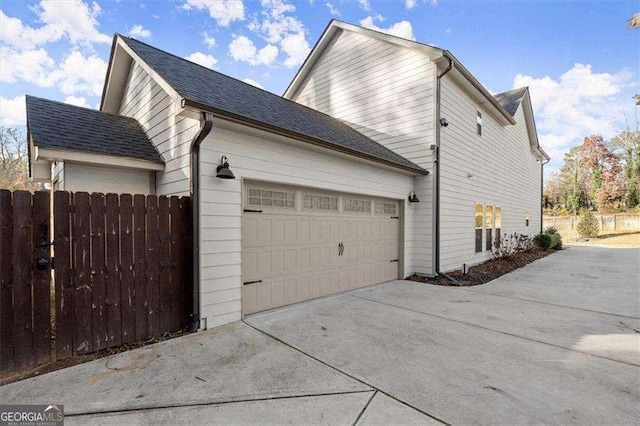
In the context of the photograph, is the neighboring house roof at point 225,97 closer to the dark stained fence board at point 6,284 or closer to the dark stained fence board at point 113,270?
the dark stained fence board at point 113,270

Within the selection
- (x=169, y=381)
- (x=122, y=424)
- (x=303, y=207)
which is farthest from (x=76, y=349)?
(x=303, y=207)

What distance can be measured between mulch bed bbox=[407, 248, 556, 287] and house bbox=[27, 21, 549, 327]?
300 millimetres

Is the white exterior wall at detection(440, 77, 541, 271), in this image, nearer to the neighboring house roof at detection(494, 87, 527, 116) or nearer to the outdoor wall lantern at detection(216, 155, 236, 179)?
the neighboring house roof at detection(494, 87, 527, 116)

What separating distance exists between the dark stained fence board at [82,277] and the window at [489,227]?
1091 cm

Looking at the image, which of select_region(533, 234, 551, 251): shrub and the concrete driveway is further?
select_region(533, 234, 551, 251): shrub

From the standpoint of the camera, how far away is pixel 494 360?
3076 millimetres

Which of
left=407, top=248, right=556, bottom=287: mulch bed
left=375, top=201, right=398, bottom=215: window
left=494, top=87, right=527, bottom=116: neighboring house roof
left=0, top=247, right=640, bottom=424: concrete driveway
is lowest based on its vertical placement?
left=407, top=248, right=556, bottom=287: mulch bed

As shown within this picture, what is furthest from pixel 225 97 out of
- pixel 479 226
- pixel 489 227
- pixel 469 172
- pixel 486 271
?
pixel 489 227

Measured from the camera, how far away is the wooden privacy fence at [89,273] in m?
2.77

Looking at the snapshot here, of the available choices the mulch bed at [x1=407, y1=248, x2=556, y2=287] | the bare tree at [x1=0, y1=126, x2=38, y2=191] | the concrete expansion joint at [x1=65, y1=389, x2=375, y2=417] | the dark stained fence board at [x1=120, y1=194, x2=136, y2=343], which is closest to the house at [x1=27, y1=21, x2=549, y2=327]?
the mulch bed at [x1=407, y1=248, x2=556, y2=287]

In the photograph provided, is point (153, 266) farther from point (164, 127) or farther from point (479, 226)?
point (479, 226)

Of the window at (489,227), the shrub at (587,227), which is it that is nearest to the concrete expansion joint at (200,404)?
the window at (489,227)

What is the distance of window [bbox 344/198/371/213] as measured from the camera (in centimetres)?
609

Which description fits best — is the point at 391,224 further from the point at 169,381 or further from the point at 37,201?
the point at 37,201
